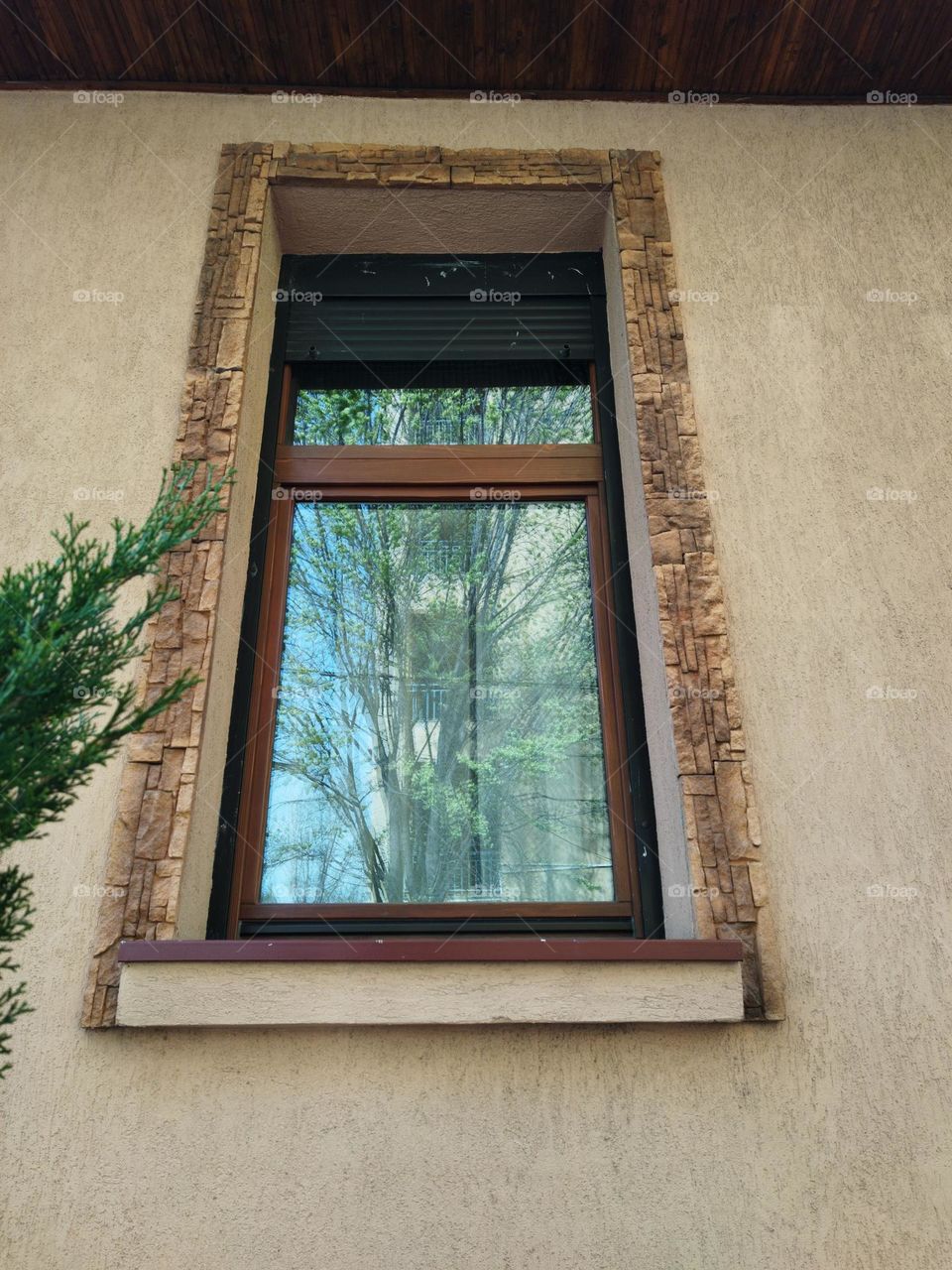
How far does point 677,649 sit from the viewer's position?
2.64m

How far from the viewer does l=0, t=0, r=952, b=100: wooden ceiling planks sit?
336 cm

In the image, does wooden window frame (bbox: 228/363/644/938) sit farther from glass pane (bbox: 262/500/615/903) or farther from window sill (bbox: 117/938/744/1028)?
window sill (bbox: 117/938/744/1028)

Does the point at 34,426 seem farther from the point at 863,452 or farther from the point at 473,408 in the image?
the point at 863,452

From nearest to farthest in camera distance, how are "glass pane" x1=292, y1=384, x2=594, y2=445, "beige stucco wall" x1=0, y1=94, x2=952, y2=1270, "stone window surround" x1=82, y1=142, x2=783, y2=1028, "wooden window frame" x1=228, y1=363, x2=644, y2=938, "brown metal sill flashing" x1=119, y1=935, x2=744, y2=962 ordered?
"beige stucco wall" x1=0, y1=94, x2=952, y2=1270 < "brown metal sill flashing" x1=119, y1=935, x2=744, y2=962 < "stone window surround" x1=82, y1=142, x2=783, y2=1028 < "wooden window frame" x1=228, y1=363, x2=644, y2=938 < "glass pane" x1=292, y1=384, x2=594, y2=445

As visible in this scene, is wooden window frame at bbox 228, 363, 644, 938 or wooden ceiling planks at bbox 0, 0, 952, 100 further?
wooden ceiling planks at bbox 0, 0, 952, 100

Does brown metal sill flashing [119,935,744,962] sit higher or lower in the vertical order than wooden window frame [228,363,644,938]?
lower

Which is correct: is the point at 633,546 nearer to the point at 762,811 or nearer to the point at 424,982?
the point at 762,811

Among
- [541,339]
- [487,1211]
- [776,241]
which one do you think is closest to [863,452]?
[776,241]

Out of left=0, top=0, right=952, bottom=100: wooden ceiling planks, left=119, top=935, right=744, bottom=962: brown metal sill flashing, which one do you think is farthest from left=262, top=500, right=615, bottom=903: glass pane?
left=0, top=0, right=952, bottom=100: wooden ceiling planks

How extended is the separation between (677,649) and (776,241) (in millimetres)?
1668

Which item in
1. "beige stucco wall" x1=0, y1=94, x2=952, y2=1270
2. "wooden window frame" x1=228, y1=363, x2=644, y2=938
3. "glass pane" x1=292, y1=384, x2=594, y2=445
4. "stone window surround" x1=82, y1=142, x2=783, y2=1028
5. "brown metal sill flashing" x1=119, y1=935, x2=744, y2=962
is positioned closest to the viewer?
"beige stucco wall" x1=0, y1=94, x2=952, y2=1270

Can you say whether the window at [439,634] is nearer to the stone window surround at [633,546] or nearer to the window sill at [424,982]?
the stone window surround at [633,546]

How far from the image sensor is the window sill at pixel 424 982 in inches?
85.0

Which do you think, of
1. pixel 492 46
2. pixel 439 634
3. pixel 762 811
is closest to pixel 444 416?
pixel 439 634
